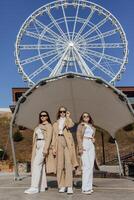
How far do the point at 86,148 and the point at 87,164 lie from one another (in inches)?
12.7

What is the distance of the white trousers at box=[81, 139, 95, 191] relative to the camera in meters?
9.28

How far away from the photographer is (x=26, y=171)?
21.3m

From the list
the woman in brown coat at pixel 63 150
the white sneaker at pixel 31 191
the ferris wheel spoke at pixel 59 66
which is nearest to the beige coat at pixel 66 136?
the woman in brown coat at pixel 63 150

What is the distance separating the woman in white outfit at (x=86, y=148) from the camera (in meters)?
9.30

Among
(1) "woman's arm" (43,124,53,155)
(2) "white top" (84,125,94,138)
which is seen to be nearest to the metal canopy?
(2) "white top" (84,125,94,138)

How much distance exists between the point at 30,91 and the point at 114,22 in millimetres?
31079

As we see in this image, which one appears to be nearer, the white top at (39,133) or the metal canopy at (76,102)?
the white top at (39,133)

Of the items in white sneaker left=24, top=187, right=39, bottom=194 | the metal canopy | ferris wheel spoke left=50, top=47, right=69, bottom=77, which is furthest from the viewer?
ferris wheel spoke left=50, top=47, right=69, bottom=77

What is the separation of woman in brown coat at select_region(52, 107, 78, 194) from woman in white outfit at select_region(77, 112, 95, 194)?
0.71ft

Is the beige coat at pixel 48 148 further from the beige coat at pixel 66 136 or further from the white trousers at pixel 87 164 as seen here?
the white trousers at pixel 87 164

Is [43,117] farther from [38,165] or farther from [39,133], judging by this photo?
[38,165]

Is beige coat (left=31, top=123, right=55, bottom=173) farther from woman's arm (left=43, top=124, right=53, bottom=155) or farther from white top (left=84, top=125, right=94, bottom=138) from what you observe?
white top (left=84, top=125, right=94, bottom=138)

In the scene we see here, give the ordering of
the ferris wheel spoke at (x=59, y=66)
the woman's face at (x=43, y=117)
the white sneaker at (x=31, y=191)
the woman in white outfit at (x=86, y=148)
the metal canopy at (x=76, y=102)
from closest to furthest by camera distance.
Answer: the white sneaker at (x=31, y=191) < the woman in white outfit at (x=86, y=148) < the woman's face at (x=43, y=117) < the metal canopy at (x=76, y=102) < the ferris wheel spoke at (x=59, y=66)

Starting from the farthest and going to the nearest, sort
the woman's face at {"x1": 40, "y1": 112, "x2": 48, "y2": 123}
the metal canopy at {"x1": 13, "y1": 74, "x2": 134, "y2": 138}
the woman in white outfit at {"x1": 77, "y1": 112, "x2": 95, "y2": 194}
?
the metal canopy at {"x1": 13, "y1": 74, "x2": 134, "y2": 138} → the woman's face at {"x1": 40, "y1": 112, "x2": 48, "y2": 123} → the woman in white outfit at {"x1": 77, "y1": 112, "x2": 95, "y2": 194}
